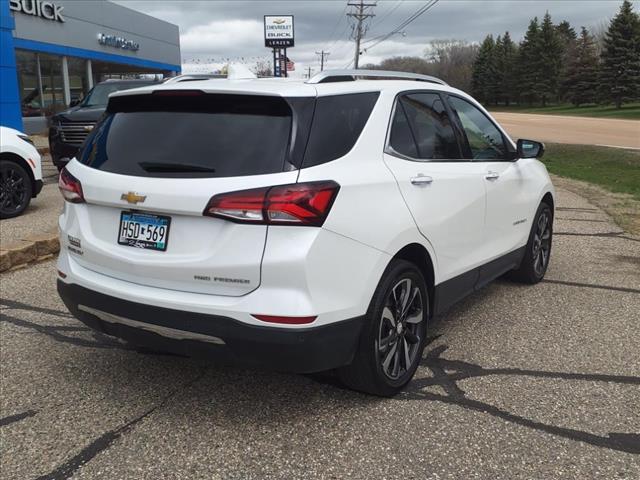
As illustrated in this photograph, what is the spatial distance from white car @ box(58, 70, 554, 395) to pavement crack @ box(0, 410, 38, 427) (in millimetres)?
588

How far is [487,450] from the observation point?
2979 mm

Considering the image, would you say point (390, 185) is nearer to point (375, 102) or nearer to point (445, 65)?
point (375, 102)

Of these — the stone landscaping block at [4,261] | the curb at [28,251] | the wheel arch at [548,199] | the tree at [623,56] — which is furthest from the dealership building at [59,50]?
the tree at [623,56]

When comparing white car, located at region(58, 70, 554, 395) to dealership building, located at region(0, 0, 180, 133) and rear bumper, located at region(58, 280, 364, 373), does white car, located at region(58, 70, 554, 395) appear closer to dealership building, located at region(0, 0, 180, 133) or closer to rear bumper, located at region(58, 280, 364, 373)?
rear bumper, located at region(58, 280, 364, 373)

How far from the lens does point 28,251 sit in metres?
→ 6.21

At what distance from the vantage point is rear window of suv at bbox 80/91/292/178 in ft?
9.58

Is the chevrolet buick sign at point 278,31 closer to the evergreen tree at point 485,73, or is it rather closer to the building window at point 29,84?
the building window at point 29,84

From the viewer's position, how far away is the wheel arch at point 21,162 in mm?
8336

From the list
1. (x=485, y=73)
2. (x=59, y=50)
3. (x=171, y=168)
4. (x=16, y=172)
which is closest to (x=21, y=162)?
(x=16, y=172)

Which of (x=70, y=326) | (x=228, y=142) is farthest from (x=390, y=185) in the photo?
(x=70, y=326)

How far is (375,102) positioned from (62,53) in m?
27.6

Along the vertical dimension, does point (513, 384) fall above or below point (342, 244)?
below

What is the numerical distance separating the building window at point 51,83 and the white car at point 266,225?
25.8 m

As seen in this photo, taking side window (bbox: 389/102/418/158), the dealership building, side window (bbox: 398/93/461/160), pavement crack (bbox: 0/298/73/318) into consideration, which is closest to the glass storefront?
the dealership building
